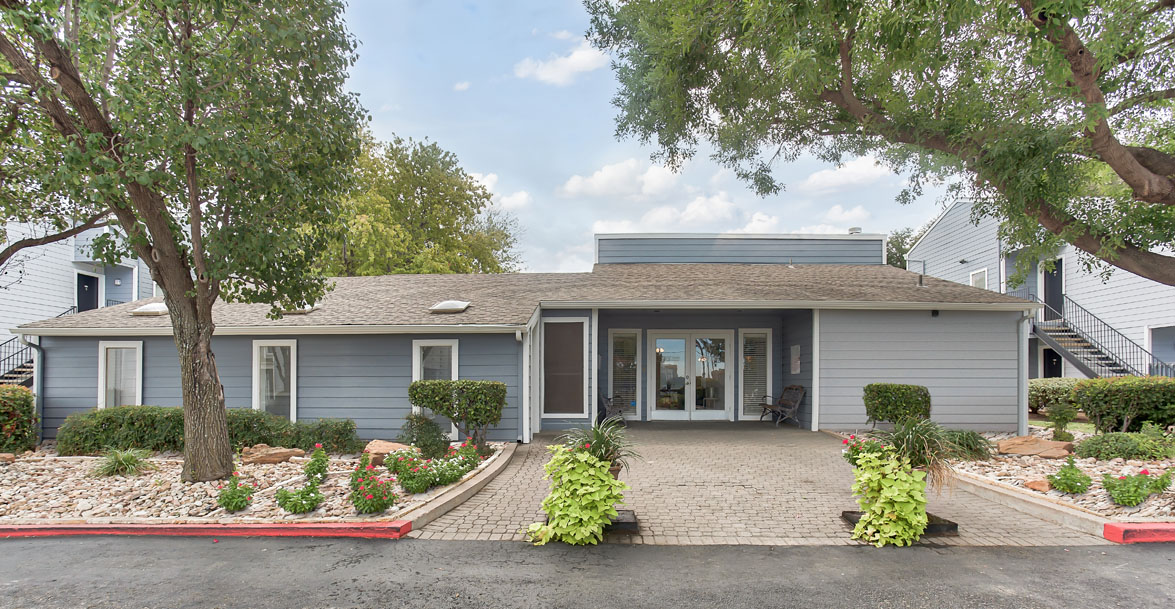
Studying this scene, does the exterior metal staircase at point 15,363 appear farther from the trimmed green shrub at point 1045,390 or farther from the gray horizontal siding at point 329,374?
the trimmed green shrub at point 1045,390

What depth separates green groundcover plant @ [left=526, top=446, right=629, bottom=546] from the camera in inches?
191

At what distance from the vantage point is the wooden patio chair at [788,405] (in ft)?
37.2

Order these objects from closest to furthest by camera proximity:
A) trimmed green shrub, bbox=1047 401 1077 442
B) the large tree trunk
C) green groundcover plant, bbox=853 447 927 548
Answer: green groundcover plant, bbox=853 447 927 548 → the large tree trunk → trimmed green shrub, bbox=1047 401 1077 442

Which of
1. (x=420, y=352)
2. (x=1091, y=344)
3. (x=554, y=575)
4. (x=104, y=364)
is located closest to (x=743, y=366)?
(x=420, y=352)

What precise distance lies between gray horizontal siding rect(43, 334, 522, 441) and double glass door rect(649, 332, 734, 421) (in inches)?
159

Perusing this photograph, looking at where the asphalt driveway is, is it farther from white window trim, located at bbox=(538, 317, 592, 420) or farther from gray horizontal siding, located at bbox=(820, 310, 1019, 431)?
gray horizontal siding, located at bbox=(820, 310, 1019, 431)

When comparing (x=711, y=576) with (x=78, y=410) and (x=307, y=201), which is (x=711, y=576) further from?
(x=78, y=410)

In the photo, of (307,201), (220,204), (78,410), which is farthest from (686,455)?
(78,410)

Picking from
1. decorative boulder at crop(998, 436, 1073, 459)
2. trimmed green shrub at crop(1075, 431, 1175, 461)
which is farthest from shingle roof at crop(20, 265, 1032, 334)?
trimmed green shrub at crop(1075, 431, 1175, 461)

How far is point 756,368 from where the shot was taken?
12.8 m

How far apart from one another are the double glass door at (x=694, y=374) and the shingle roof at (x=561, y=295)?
1.34m

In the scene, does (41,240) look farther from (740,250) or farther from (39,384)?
(740,250)

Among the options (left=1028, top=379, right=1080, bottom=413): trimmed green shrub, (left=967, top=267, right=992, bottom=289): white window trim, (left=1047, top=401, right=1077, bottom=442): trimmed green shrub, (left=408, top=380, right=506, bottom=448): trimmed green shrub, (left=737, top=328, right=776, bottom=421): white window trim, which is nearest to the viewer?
(left=408, top=380, right=506, bottom=448): trimmed green shrub

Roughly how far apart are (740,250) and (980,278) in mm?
9636
